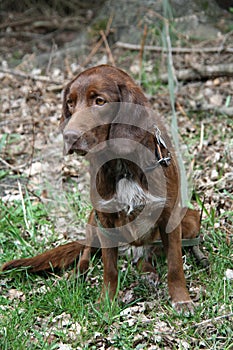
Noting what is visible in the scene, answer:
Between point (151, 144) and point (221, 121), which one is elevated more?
point (221, 121)

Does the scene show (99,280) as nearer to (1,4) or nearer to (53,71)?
(53,71)

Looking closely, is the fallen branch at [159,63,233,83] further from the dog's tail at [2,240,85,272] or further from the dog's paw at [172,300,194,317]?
the dog's paw at [172,300,194,317]

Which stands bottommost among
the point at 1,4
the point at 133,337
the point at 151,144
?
the point at 133,337

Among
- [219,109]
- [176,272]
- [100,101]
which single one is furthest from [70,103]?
[219,109]

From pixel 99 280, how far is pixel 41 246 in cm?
77

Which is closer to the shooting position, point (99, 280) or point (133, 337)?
point (133, 337)

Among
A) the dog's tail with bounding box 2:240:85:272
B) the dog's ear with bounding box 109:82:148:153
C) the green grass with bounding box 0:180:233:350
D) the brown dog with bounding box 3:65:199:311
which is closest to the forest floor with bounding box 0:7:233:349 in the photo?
the green grass with bounding box 0:180:233:350

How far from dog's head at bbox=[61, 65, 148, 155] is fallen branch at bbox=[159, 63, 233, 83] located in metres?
3.55

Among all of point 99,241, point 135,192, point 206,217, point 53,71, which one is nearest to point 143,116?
point 135,192

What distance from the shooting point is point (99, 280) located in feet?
14.2

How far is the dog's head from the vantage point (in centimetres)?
348

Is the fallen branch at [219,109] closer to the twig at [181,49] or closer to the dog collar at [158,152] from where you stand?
the twig at [181,49]

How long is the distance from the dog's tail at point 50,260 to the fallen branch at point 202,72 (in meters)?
3.51

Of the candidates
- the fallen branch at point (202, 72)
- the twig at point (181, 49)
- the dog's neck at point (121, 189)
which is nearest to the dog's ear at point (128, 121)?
the dog's neck at point (121, 189)
